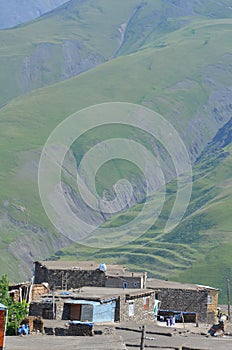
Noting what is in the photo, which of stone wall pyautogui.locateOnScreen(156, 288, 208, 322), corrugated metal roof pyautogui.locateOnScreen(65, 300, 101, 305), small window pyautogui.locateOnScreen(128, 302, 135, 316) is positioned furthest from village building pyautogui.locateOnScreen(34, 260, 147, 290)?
corrugated metal roof pyautogui.locateOnScreen(65, 300, 101, 305)

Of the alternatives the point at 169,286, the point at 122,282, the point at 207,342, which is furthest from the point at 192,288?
the point at 207,342

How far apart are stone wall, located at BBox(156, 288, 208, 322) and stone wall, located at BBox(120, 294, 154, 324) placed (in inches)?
338

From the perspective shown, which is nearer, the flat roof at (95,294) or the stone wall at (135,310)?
the flat roof at (95,294)

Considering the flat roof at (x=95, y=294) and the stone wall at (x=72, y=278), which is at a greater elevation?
the stone wall at (x=72, y=278)

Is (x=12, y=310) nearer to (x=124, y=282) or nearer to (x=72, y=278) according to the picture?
(x=72, y=278)

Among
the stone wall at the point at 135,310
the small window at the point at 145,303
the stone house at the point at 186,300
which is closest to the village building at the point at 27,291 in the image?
the stone wall at the point at 135,310

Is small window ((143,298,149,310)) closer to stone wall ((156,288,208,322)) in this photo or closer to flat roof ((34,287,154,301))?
flat roof ((34,287,154,301))

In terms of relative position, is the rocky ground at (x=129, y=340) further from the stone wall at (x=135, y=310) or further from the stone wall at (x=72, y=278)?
the stone wall at (x=72, y=278)

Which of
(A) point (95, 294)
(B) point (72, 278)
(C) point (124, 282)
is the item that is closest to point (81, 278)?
(B) point (72, 278)

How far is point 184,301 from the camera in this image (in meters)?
65.2

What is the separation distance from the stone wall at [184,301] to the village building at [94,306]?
963cm

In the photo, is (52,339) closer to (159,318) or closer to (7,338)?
(7,338)

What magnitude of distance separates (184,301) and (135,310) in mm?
12371

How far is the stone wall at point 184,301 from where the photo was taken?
6494cm
